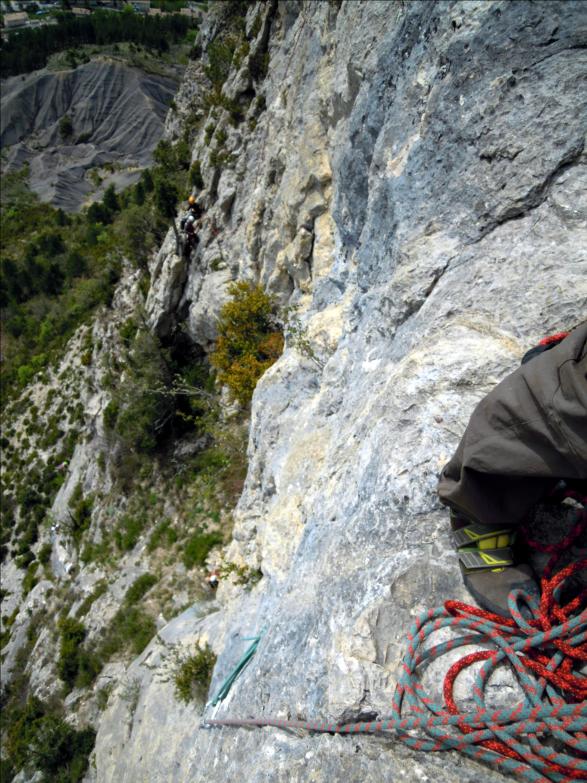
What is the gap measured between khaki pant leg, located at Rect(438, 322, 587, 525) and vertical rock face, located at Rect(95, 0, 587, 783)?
612 millimetres

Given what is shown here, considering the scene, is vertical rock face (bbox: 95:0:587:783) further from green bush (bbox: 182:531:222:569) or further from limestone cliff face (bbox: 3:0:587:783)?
green bush (bbox: 182:531:222:569)

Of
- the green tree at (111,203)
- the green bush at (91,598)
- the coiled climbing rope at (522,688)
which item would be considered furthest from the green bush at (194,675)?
the green tree at (111,203)

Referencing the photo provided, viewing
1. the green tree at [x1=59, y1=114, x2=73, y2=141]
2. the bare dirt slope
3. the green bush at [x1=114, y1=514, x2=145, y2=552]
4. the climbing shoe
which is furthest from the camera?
the green tree at [x1=59, y1=114, x2=73, y2=141]

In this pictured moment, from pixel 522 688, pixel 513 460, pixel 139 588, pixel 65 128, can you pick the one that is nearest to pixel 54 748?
pixel 139 588

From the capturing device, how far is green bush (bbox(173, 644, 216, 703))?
19.5ft

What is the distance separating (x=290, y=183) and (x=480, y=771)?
37.2ft

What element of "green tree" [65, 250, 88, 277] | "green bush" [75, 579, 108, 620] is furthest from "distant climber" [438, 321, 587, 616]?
"green tree" [65, 250, 88, 277]

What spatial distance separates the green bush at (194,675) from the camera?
594 cm

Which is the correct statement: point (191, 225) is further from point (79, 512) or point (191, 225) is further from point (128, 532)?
point (79, 512)

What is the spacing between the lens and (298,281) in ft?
35.3

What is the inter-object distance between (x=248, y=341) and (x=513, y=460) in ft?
36.7

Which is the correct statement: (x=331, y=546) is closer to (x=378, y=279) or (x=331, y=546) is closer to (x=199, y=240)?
(x=378, y=279)

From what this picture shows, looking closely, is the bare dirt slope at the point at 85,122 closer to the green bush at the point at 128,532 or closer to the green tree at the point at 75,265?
the green tree at the point at 75,265

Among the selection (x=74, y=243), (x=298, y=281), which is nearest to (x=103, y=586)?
(x=298, y=281)
